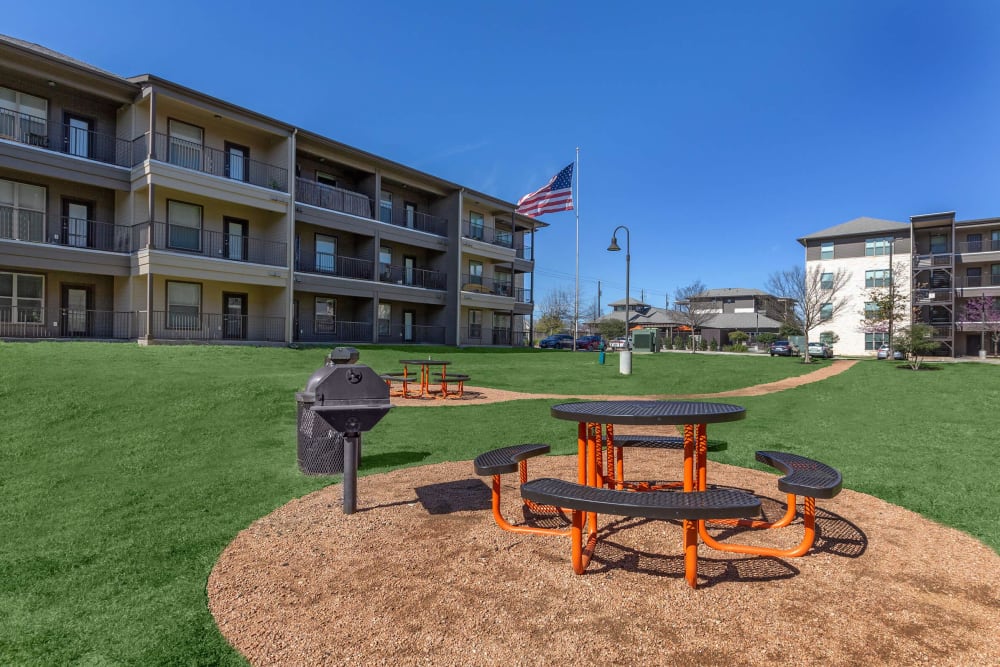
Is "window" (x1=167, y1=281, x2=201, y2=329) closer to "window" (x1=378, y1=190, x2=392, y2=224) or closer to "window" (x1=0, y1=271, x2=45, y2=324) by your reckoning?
"window" (x1=0, y1=271, x2=45, y2=324)

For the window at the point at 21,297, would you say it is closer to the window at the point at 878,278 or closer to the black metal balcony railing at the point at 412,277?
the black metal balcony railing at the point at 412,277

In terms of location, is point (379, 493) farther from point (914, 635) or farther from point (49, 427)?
point (49, 427)

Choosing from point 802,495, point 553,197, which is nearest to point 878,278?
point 553,197

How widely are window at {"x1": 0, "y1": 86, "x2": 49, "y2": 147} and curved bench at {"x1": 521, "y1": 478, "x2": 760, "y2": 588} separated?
78.5ft

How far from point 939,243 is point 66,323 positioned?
64.7 m

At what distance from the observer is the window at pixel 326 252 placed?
27234 mm

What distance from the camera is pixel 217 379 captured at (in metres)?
11.6

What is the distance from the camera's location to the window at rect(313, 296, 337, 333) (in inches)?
1060

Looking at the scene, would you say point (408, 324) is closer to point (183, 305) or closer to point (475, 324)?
point (475, 324)

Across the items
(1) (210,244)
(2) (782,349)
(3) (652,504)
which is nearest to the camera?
(3) (652,504)

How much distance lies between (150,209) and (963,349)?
60690 mm

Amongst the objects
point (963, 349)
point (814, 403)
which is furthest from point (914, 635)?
point (963, 349)

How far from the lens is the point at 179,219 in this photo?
851 inches

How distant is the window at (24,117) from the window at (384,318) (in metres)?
16.0
